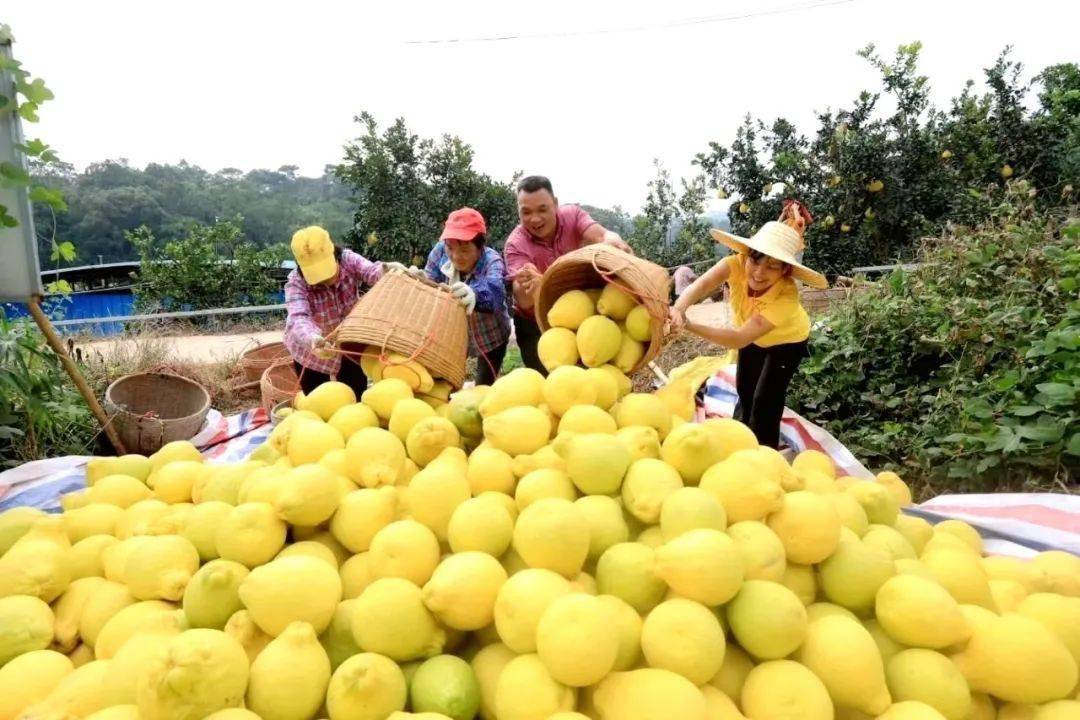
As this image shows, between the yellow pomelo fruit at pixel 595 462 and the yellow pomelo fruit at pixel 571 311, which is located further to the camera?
the yellow pomelo fruit at pixel 571 311

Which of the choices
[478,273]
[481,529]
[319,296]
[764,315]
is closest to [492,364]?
[478,273]

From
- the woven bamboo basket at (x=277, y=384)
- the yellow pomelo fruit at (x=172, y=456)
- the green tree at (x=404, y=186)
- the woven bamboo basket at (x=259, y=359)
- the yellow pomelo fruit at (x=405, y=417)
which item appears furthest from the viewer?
the green tree at (x=404, y=186)

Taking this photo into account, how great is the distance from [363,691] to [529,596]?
0.99ft

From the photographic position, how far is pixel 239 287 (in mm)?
13805

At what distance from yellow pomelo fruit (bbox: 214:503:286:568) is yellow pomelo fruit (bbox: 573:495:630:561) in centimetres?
64


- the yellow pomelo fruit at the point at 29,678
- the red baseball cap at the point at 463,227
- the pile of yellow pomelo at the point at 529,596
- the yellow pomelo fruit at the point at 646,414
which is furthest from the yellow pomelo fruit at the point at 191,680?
the red baseball cap at the point at 463,227

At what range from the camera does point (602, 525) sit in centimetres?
134

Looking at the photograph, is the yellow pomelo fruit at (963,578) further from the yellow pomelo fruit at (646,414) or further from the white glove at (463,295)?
the white glove at (463,295)

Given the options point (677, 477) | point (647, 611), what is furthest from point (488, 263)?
point (647, 611)

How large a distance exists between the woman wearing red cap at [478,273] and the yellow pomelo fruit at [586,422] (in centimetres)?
185

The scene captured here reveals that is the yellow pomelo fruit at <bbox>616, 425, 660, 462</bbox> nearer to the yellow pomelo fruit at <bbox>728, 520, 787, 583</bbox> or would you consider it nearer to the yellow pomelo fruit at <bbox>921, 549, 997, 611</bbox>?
the yellow pomelo fruit at <bbox>728, 520, 787, 583</bbox>

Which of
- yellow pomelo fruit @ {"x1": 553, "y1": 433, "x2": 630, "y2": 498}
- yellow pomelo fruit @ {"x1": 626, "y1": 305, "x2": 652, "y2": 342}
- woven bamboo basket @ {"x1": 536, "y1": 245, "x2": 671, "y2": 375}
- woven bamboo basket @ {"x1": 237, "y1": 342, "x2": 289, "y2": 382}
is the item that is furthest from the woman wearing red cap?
woven bamboo basket @ {"x1": 237, "y1": 342, "x2": 289, "y2": 382}

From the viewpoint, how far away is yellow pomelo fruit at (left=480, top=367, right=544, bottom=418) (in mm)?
1757

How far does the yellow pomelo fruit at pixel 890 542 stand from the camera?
1372 mm
